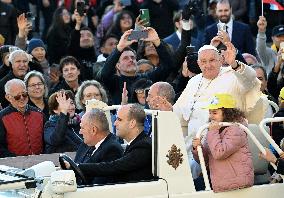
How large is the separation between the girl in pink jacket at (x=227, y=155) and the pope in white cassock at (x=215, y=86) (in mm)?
821

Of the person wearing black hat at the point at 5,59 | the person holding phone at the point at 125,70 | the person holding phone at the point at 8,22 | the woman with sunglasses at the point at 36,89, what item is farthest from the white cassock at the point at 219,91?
the person holding phone at the point at 8,22

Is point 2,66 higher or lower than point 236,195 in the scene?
higher

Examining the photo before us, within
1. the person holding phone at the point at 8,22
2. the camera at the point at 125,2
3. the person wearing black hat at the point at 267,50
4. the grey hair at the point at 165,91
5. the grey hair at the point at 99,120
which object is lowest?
the grey hair at the point at 99,120

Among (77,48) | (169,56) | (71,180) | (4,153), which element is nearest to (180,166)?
(71,180)

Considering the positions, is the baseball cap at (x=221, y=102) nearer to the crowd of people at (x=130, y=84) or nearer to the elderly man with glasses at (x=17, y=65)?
the crowd of people at (x=130, y=84)

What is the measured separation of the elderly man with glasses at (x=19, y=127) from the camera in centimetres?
1297

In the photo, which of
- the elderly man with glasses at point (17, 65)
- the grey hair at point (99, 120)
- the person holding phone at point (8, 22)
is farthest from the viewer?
the person holding phone at point (8, 22)

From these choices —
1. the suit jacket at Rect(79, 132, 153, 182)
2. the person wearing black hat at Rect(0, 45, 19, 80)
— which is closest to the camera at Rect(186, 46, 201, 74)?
the suit jacket at Rect(79, 132, 153, 182)

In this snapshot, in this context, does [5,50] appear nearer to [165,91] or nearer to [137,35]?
[137,35]

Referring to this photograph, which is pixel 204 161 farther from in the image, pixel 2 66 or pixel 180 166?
pixel 2 66

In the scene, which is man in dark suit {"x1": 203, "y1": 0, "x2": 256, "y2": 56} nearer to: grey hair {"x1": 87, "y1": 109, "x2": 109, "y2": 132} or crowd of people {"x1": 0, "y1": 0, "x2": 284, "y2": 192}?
crowd of people {"x1": 0, "y1": 0, "x2": 284, "y2": 192}

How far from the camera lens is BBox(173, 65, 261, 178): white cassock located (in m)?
11.1

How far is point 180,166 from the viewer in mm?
9930

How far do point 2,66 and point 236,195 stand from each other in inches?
249
